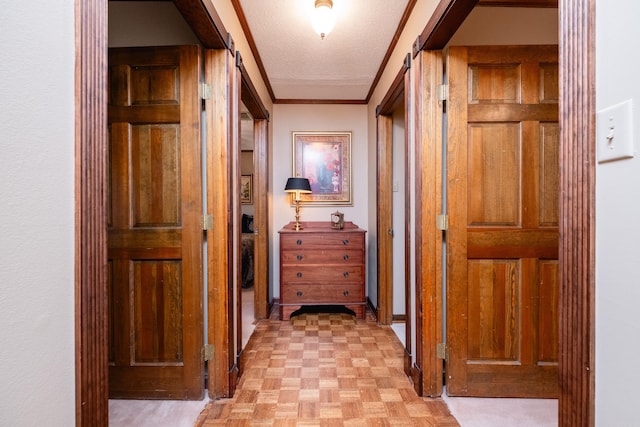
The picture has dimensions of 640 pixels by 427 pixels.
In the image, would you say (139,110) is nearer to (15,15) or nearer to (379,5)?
(15,15)

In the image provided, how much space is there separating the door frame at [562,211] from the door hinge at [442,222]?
1.15 meters

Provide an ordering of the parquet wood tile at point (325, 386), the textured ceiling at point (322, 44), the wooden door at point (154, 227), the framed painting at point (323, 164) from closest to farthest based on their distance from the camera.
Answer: the parquet wood tile at point (325, 386), the wooden door at point (154, 227), the textured ceiling at point (322, 44), the framed painting at point (323, 164)

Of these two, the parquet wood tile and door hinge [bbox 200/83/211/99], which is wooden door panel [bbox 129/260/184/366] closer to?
the parquet wood tile

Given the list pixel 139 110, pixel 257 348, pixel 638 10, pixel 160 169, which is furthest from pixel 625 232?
pixel 257 348

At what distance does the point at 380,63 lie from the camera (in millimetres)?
3105

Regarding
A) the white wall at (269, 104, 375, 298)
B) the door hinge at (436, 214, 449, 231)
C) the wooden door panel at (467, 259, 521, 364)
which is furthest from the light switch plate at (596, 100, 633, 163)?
the white wall at (269, 104, 375, 298)

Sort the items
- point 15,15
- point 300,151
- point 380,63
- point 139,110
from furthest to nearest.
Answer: point 300,151 → point 380,63 → point 139,110 → point 15,15

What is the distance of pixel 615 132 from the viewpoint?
69 cm

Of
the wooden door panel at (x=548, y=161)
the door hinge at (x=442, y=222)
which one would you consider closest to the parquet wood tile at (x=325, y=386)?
the door hinge at (x=442, y=222)

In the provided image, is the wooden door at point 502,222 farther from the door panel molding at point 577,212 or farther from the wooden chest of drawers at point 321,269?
the wooden chest of drawers at point 321,269

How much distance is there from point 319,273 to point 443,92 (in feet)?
6.83

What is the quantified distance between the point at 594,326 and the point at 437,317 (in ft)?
4.27

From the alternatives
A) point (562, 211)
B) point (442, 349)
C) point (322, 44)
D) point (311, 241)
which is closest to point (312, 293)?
point (311, 241)

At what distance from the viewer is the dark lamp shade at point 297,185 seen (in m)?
3.65
